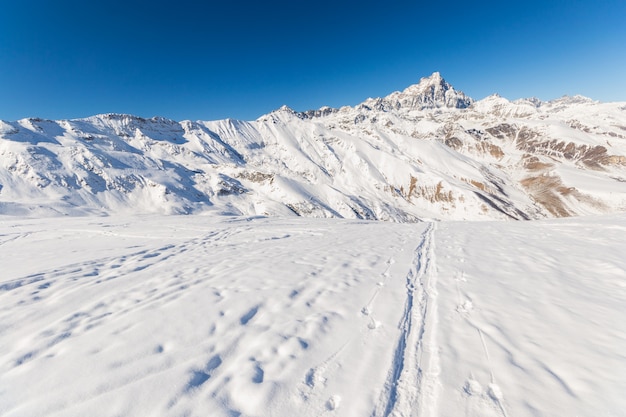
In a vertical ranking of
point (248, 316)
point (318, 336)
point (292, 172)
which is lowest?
point (248, 316)

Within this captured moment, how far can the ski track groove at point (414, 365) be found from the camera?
147 inches

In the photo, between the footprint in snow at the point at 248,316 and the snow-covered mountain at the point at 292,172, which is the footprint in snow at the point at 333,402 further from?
the snow-covered mountain at the point at 292,172

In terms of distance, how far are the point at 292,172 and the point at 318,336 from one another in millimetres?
157605

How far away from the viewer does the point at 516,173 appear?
164 meters

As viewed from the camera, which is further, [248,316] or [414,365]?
[248,316]

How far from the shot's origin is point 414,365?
15.0 ft

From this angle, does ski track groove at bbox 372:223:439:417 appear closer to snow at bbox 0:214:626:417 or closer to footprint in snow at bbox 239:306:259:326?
snow at bbox 0:214:626:417

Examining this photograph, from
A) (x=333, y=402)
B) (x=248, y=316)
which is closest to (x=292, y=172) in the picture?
(x=248, y=316)

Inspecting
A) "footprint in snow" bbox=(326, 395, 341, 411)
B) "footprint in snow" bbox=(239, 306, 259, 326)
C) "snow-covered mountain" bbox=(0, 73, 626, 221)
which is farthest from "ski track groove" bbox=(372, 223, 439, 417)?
"snow-covered mountain" bbox=(0, 73, 626, 221)

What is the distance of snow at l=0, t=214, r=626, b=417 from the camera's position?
3770 mm

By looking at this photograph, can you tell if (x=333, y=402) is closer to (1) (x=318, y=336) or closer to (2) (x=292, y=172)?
(1) (x=318, y=336)

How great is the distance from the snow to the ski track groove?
1.0 inches

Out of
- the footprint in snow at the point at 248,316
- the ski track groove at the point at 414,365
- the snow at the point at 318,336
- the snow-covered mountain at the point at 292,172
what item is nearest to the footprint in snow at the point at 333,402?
the snow at the point at 318,336

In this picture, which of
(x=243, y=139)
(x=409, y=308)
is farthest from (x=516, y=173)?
(x=409, y=308)
